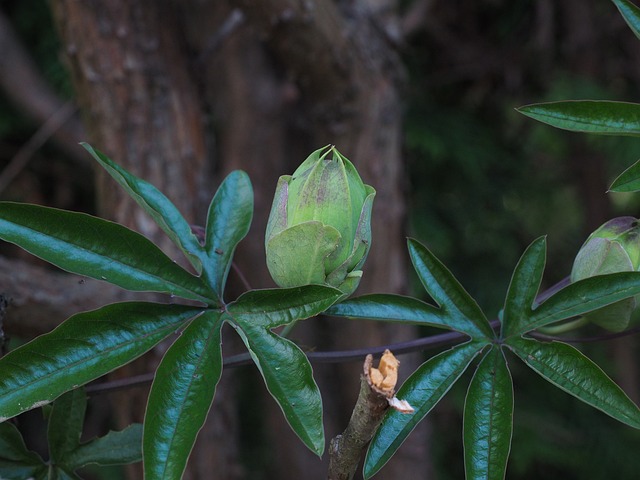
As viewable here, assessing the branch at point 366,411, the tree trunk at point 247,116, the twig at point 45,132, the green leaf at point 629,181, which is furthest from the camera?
the twig at point 45,132

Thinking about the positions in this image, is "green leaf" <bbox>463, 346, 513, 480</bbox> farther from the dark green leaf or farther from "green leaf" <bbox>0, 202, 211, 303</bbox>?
the dark green leaf

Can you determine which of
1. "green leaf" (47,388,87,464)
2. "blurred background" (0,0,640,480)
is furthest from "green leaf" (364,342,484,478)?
"blurred background" (0,0,640,480)

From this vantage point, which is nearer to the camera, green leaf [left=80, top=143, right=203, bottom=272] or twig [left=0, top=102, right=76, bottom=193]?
green leaf [left=80, top=143, right=203, bottom=272]

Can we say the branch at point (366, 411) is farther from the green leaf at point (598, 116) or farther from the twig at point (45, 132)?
the twig at point (45, 132)

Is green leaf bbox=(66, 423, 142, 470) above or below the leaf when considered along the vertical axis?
below

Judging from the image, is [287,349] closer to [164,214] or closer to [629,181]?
[164,214]

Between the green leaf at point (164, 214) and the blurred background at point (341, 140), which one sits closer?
the green leaf at point (164, 214)

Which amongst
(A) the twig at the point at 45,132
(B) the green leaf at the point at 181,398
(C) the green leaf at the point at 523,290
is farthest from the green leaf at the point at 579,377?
(A) the twig at the point at 45,132

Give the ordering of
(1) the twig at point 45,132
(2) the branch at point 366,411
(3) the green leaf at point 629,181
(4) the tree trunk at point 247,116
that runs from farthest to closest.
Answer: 1. (1) the twig at point 45,132
2. (4) the tree trunk at point 247,116
3. (3) the green leaf at point 629,181
4. (2) the branch at point 366,411
